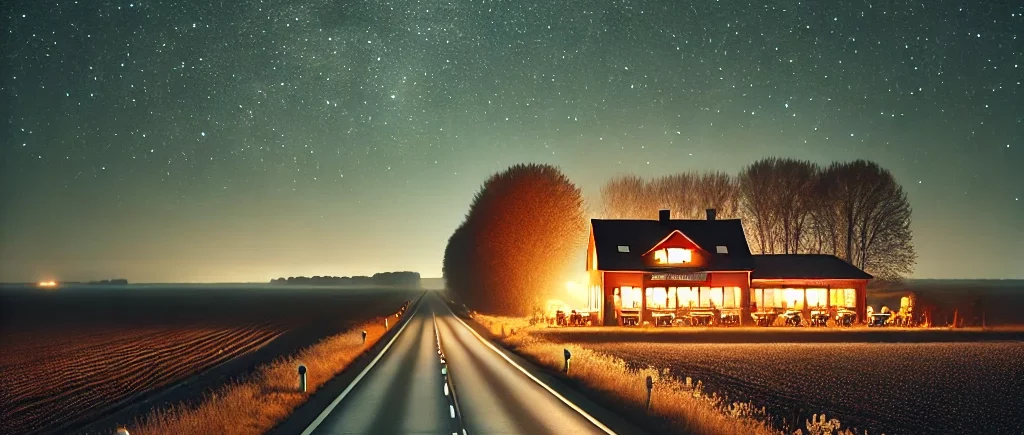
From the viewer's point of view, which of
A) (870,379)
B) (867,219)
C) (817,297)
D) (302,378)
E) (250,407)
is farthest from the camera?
(867,219)

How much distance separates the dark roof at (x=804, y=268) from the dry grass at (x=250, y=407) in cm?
3859

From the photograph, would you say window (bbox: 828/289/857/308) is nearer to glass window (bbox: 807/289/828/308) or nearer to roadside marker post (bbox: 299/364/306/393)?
glass window (bbox: 807/289/828/308)

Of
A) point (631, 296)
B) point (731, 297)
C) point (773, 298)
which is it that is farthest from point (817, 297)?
point (631, 296)

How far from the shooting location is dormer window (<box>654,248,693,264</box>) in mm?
62156

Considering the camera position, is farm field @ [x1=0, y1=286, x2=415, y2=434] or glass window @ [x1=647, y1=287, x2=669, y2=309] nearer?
farm field @ [x1=0, y1=286, x2=415, y2=434]

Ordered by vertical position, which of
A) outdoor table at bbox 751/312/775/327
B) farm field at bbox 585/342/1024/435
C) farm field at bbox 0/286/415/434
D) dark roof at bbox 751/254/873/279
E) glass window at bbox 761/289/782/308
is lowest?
farm field at bbox 0/286/415/434

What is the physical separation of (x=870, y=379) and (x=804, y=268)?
34753 mm

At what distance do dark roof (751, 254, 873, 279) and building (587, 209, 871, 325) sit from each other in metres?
0.07

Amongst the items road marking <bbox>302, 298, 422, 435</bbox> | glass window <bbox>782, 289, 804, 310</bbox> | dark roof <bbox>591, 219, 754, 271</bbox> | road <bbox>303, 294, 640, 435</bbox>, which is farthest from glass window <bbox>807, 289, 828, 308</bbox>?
road marking <bbox>302, 298, 422, 435</bbox>

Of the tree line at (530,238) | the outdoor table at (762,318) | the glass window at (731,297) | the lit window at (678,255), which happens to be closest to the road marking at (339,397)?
the lit window at (678,255)

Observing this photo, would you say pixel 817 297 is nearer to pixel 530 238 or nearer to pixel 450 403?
pixel 530 238

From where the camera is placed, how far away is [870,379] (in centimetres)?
3028

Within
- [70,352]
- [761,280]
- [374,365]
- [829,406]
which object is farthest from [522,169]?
[829,406]

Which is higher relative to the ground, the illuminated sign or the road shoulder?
the illuminated sign
